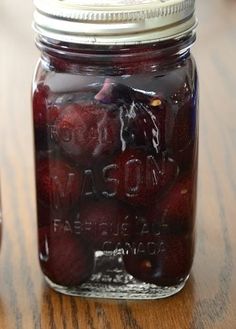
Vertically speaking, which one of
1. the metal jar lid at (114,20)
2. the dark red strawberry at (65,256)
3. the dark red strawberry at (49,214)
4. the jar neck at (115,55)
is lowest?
the dark red strawberry at (65,256)

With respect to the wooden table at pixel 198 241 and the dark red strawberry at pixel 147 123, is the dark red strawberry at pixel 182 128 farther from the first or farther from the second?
the wooden table at pixel 198 241

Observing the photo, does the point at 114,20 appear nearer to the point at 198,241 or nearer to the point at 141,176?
the point at 141,176

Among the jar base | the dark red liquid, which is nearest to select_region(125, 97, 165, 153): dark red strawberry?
the dark red liquid

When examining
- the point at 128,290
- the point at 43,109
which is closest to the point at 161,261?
the point at 128,290

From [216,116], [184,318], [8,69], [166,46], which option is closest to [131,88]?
[166,46]

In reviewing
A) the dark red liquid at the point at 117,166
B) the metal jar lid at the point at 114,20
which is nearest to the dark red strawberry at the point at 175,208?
the dark red liquid at the point at 117,166

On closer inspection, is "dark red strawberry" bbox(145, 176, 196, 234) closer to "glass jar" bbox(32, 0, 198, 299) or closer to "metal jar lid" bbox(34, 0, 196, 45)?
"glass jar" bbox(32, 0, 198, 299)

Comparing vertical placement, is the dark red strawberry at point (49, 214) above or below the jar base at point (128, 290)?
above
